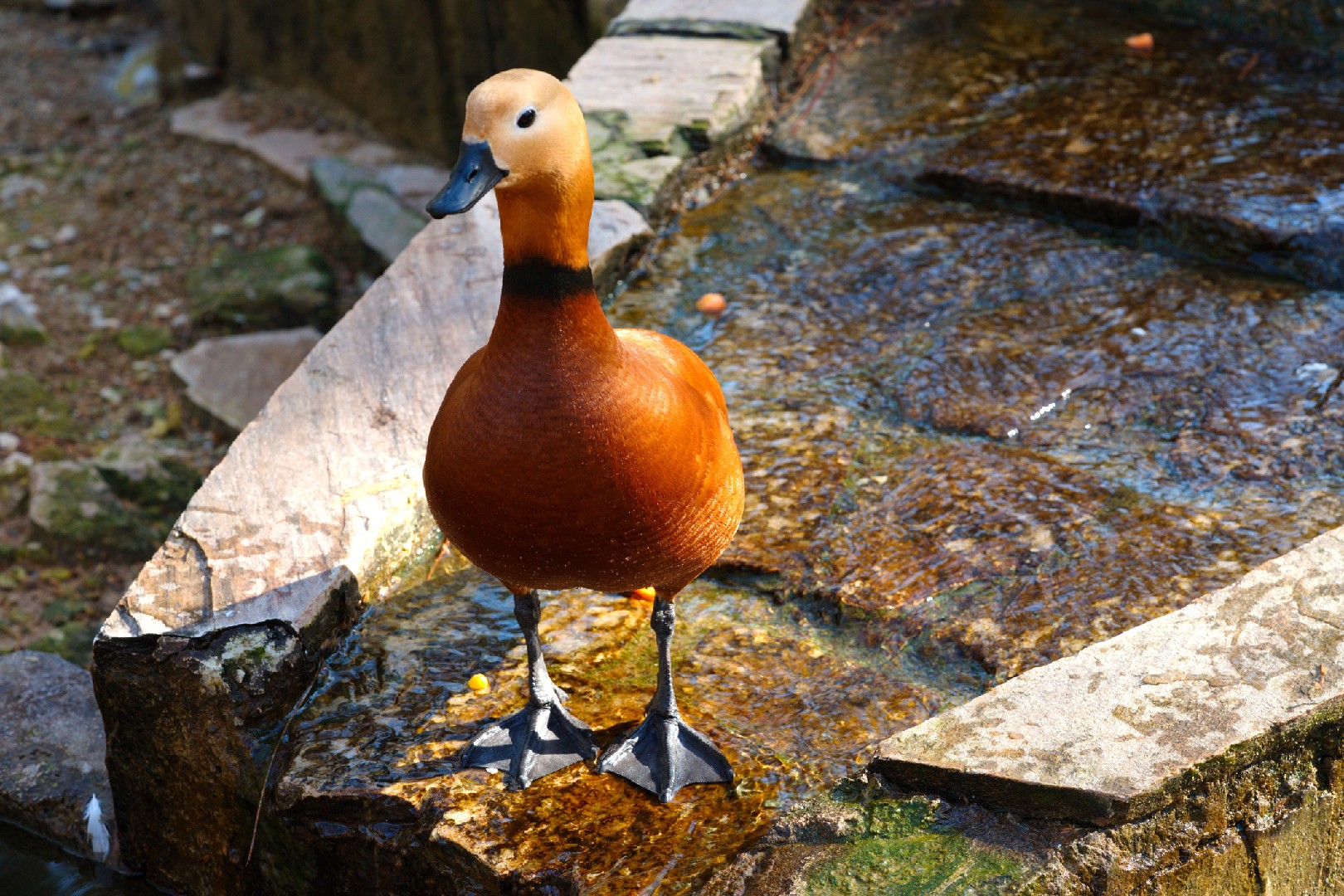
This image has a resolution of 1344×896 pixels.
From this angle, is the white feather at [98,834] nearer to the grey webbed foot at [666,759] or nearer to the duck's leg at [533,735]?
the duck's leg at [533,735]

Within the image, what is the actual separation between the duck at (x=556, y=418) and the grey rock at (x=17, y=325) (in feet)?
13.2

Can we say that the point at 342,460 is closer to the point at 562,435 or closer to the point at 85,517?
the point at 562,435

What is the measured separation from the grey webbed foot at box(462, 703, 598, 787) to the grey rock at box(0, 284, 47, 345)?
13.1 ft

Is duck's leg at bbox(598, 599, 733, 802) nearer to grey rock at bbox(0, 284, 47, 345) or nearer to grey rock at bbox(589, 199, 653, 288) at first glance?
grey rock at bbox(589, 199, 653, 288)

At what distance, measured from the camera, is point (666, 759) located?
2291mm

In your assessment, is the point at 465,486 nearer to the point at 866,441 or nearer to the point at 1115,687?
the point at 1115,687

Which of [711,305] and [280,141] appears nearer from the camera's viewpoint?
[711,305]

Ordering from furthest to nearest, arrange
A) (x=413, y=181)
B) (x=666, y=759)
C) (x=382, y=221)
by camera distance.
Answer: (x=413, y=181) → (x=382, y=221) → (x=666, y=759)

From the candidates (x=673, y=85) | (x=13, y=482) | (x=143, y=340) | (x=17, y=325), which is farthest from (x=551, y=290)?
(x=17, y=325)

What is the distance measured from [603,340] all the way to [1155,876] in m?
1.19

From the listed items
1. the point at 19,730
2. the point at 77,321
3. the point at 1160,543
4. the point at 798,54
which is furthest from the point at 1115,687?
the point at 77,321

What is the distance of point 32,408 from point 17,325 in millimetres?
585

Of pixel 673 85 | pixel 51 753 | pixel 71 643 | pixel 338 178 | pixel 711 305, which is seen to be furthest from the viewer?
pixel 338 178

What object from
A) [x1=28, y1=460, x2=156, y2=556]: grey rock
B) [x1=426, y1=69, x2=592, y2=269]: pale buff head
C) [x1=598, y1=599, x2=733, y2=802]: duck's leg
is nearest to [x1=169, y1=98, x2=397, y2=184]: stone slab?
[x1=28, y1=460, x2=156, y2=556]: grey rock
